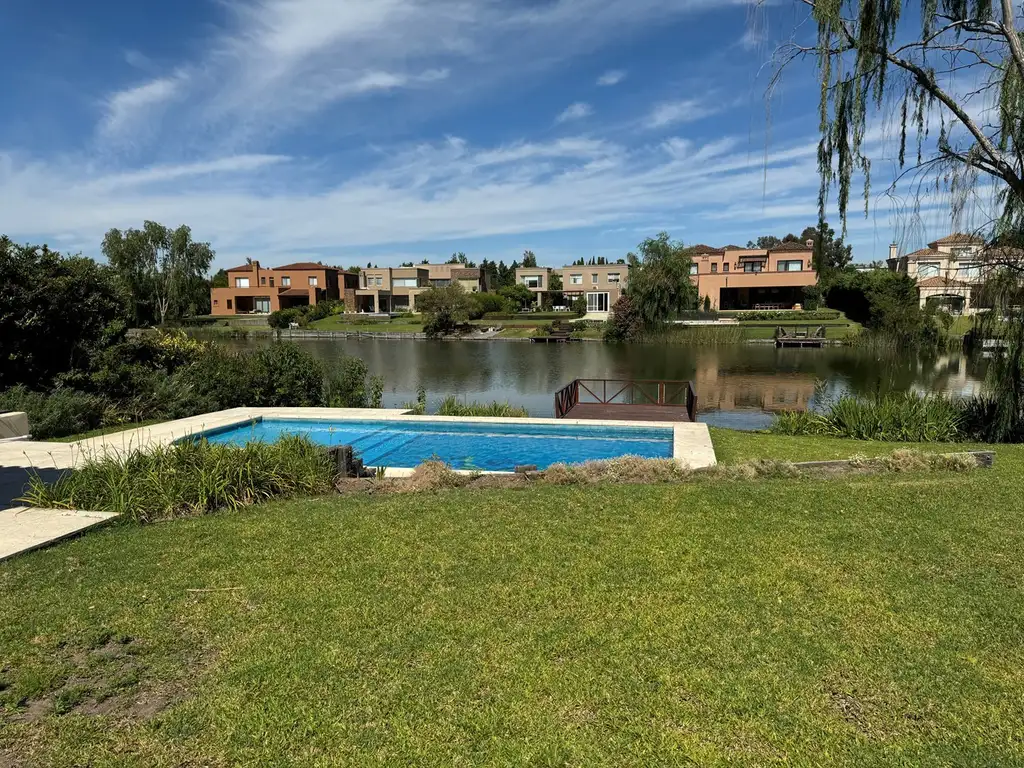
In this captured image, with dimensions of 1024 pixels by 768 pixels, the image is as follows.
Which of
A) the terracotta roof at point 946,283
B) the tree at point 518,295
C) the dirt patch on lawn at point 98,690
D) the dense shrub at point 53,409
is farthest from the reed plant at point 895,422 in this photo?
the tree at point 518,295

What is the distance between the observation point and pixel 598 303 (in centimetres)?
7162

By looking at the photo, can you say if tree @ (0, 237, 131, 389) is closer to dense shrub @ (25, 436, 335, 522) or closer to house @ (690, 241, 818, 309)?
dense shrub @ (25, 436, 335, 522)

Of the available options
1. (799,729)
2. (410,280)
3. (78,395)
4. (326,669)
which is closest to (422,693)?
(326,669)

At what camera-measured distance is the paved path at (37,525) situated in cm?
543

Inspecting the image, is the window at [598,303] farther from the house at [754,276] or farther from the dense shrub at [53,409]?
the dense shrub at [53,409]

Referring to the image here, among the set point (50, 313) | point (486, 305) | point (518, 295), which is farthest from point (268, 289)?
point (50, 313)

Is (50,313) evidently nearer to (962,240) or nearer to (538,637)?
(538,637)

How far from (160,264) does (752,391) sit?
53140 millimetres

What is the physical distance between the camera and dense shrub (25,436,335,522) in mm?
6559

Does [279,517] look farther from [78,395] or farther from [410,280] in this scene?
[410,280]

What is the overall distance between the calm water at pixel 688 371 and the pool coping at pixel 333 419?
4.84 m

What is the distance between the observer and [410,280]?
7900 centimetres

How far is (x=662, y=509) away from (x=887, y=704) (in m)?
3.22

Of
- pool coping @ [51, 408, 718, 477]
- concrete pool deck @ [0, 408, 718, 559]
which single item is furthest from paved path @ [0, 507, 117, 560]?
pool coping @ [51, 408, 718, 477]
